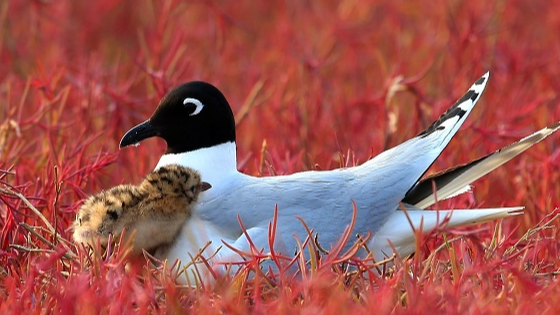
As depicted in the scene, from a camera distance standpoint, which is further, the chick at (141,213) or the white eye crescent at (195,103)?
the white eye crescent at (195,103)

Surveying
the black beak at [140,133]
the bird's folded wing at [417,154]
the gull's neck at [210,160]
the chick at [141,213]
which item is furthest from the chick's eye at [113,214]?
the bird's folded wing at [417,154]

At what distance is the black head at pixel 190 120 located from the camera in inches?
156

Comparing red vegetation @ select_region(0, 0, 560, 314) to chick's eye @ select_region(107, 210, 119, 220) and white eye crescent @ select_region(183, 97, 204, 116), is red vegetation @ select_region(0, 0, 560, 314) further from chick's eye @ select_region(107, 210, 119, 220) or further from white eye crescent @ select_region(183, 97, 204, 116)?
white eye crescent @ select_region(183, 97, 204, 116)

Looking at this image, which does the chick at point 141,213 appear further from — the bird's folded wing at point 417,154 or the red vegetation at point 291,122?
the bird's folded wing at point 417,154

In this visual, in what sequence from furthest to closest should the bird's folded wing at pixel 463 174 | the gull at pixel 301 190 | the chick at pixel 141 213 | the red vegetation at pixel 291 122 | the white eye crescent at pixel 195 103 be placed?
the white eye crescent at pixel 195 103
the bird's folded wing at pixel 463 174
the gull at pixel 301 190
the chick at pixel 141 213
the red vegetation at pixel 291 122

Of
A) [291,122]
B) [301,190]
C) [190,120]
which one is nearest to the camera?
[301,190]

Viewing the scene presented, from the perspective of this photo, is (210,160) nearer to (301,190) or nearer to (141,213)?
(301,190)

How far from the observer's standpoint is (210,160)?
3908 millimetres

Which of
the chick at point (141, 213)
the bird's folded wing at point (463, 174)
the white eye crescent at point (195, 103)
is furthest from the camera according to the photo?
the white eye crescent at point (195, 103)

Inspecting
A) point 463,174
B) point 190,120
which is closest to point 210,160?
point 190,120

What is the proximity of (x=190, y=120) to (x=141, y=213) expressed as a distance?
0.63 m

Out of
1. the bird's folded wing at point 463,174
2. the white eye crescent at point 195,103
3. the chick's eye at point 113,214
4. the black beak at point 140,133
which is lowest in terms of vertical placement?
the chick's eye at point 113,214

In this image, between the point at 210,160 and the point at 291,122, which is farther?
the point at 291,122

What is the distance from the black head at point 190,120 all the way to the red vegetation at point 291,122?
375 mm
